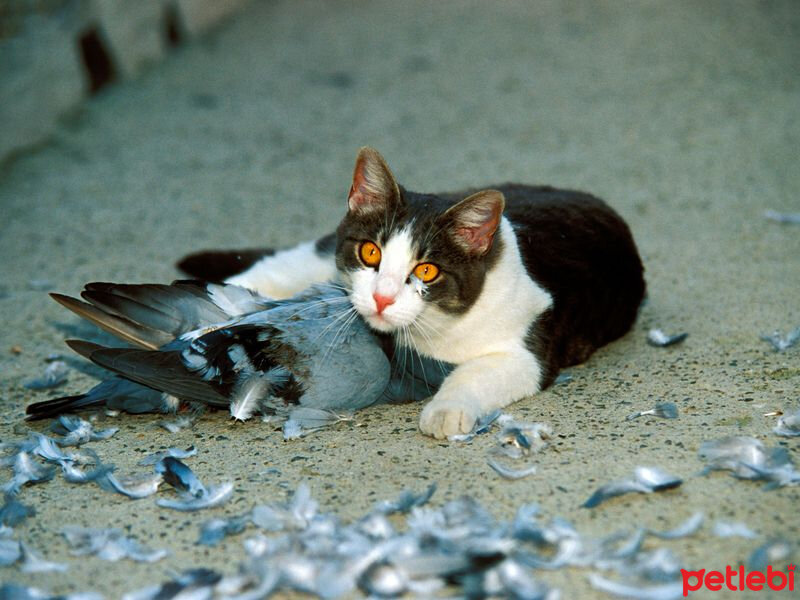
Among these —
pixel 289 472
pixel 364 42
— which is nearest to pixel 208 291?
pixel 289 472

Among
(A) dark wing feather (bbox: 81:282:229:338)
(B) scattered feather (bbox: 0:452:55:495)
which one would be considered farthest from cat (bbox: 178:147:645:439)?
(B) scattered feather (bbox: 0:452:55:495)

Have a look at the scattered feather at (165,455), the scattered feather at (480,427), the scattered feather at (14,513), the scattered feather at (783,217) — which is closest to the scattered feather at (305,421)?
the scattered feather at (165,455)

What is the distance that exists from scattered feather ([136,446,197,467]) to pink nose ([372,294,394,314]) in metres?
0.64

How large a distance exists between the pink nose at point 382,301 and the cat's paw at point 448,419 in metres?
0.31

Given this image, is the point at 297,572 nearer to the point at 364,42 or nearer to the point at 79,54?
the point at 79,54

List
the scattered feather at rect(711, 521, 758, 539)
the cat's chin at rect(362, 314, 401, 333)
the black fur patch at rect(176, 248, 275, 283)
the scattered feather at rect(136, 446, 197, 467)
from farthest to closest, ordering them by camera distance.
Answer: the black fur patch at rect(176, 248, 275, 283) < the cat's chin at rect(362, 314, 401, 333) < the scattered feather at rect(136, 446, 197, 467) < the scattered feather at rect(711, 521, 758, 539)

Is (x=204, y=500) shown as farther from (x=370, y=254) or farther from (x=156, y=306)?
(x=370, y=254)

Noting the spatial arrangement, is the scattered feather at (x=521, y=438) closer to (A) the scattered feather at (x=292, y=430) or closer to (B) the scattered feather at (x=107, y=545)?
(A) the scattered feather at (x=292, y=430)

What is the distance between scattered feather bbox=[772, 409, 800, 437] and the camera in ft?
8.18

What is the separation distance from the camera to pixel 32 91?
5246 millimetres

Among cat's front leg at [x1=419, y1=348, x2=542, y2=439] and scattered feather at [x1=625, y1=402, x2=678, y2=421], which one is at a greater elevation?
cat's front leg at [x1=419, y1=348, x2=542, y2=439]

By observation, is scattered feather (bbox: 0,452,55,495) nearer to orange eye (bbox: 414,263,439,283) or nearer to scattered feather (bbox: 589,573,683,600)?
orange eye (bbox: 414,263,439,283)

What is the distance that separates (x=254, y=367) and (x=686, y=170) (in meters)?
3.10

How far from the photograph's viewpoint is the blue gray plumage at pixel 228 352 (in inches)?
103
